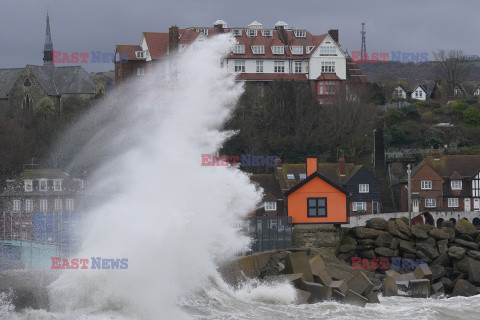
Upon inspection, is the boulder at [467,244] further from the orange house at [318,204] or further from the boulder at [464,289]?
the boulder at [464,289]

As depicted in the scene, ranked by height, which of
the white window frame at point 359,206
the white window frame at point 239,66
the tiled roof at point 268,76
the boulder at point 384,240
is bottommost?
the boulder at point 384,240

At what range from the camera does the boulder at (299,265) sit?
28.8 meters

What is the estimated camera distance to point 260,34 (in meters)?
66.4

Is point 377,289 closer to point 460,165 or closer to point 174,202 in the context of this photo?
point 174,202

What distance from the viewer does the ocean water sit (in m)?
22.2

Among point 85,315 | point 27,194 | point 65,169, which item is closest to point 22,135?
point 65,169

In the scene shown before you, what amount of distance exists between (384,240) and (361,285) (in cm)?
910

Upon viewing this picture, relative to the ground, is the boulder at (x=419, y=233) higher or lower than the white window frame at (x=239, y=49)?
lower

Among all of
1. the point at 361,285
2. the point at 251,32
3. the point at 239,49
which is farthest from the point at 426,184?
the point at 361,285

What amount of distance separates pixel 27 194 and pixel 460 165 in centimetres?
2503

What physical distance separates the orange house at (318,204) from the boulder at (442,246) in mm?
3550

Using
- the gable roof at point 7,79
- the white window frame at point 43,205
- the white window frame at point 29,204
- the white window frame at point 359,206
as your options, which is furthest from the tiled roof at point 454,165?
the gable roof at point 7,79

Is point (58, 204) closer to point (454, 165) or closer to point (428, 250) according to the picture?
point (428, 250)

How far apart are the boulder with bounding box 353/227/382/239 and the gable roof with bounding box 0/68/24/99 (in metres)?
40.4
